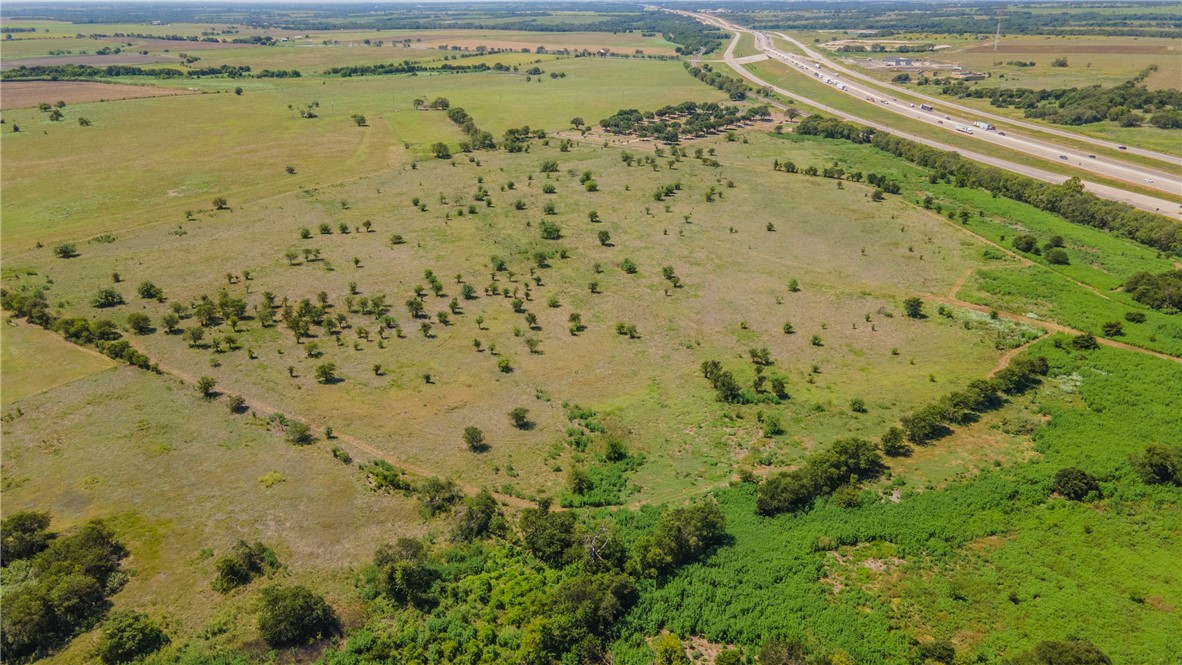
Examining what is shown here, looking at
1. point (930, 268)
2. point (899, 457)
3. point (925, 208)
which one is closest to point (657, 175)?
point (925, 208)

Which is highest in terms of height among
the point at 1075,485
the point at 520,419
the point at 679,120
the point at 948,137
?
the point at 679,120

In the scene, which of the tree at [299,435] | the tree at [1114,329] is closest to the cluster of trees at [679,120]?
the tree at [1114,329]

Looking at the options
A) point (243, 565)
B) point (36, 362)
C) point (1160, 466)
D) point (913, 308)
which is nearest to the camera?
point (243, 565)

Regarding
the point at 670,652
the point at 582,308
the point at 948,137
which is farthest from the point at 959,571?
the point at 948,137

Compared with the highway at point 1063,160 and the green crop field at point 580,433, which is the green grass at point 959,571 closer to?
the green crop field at point 580,433

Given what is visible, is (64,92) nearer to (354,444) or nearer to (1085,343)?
(354,444)
